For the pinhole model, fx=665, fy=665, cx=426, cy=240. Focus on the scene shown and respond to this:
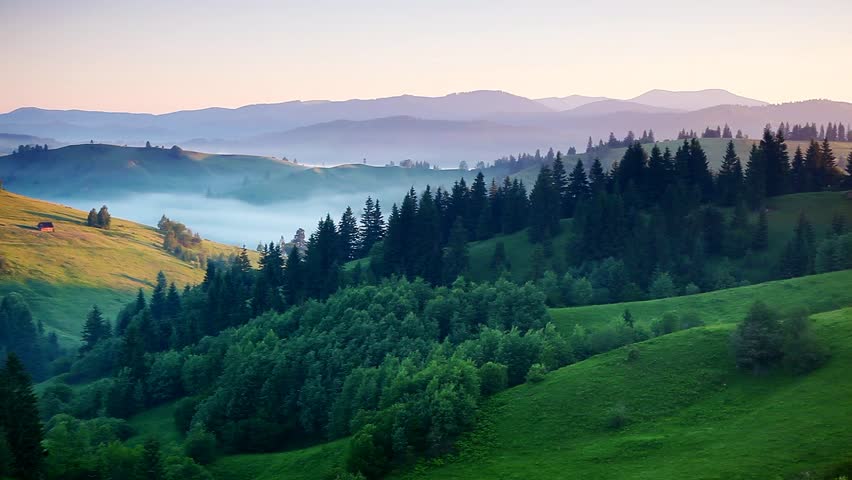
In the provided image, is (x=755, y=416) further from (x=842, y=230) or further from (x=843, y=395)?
(x=842, y=230)

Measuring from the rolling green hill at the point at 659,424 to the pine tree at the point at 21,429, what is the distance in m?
21.6

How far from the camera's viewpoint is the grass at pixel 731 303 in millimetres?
90312

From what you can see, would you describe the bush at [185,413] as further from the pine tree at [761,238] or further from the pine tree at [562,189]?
the pine tree at [761,238]

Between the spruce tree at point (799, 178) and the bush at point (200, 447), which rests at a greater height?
the spruce tree at point (799, 178)

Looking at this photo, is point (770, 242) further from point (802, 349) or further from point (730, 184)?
point (802, 349)

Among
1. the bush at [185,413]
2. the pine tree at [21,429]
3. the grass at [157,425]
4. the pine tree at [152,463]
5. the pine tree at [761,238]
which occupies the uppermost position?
the pine tree at [761,238]

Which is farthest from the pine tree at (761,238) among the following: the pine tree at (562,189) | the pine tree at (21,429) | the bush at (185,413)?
the pine tree at (21,429)

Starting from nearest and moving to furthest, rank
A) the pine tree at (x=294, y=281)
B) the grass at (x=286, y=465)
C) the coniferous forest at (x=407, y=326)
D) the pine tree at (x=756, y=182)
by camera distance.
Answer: the coniferous forest at (x=407, y=326)
the grass at (x=286, y=465)
the pine tree at (x=756, y=182)
the pine tree at (x=294, y=281)

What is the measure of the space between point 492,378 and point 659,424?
2099 centimetres

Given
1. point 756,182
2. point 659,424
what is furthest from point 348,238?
point 659,424

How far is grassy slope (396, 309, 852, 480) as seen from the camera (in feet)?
172

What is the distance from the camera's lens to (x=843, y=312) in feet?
235

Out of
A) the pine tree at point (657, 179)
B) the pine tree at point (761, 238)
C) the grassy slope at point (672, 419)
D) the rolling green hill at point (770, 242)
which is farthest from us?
the pine tree at point (657, 179)

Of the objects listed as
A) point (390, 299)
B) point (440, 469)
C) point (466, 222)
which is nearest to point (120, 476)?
point (440, 469)
